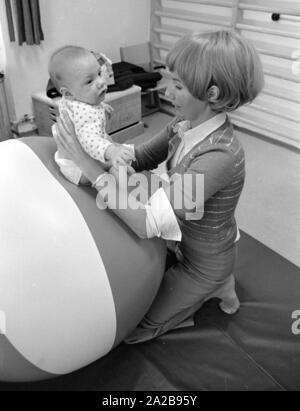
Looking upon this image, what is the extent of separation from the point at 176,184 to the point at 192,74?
32 centimetres

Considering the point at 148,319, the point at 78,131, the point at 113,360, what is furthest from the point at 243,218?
the point at 78,131

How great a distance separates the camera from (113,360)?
1480mm

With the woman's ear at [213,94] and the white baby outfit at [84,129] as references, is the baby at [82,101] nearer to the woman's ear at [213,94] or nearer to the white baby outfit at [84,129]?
the white baby outfit at [84,129]

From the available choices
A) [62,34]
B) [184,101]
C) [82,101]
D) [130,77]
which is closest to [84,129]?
[82,101]

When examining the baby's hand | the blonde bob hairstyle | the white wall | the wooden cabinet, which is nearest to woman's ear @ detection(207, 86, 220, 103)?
the blonde bob hairstyle

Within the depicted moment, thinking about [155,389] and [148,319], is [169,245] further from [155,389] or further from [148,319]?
[155,389]

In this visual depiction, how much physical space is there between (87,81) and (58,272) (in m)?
0.63

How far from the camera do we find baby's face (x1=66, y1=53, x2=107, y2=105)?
1.24 m

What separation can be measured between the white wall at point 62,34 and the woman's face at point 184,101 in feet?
7.20

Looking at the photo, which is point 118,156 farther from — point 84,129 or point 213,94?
point 213,94

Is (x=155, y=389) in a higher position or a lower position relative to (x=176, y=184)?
lower

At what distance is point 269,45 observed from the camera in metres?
3.09

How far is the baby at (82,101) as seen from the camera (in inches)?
48.5
